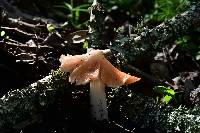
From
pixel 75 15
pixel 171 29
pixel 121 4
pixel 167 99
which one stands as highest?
pixel 121 4

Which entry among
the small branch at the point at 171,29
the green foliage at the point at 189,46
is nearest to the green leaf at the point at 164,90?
the small branch at the point at 171,29

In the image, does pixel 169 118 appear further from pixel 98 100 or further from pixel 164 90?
pixel 98 100

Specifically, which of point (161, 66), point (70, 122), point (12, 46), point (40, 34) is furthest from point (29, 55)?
point (161, 66)

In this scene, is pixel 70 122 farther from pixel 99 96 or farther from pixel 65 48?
pixel 65 48

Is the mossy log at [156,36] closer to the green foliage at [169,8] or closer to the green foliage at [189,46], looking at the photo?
the green foliage at [169,8]

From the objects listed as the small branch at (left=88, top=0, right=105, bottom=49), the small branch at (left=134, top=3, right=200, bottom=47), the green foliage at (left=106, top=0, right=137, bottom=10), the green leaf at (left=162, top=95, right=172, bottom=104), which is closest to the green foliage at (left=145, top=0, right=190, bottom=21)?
the small branch at (left=134, top=3, right=200, bottom=47)

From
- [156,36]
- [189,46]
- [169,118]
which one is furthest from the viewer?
[189,46]

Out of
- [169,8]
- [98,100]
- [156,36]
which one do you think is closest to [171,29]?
[156,36]

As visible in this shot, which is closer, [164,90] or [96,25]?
[164,90]
